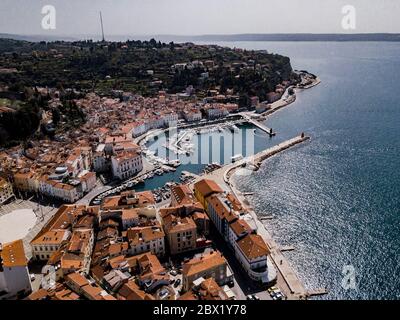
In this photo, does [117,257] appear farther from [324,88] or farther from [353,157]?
[324,88]

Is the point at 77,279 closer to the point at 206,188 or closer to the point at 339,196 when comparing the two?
the point at 206,188

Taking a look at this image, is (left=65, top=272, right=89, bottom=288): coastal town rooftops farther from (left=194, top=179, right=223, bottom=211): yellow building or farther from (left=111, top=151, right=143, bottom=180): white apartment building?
(left=111, top=151, right=143, bottom=180): white apartment building

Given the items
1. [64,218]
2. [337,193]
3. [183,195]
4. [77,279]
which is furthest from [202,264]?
[337,193]

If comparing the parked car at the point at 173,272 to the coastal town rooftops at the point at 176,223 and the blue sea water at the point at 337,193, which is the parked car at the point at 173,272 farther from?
the blue sea water at the point at 337,193

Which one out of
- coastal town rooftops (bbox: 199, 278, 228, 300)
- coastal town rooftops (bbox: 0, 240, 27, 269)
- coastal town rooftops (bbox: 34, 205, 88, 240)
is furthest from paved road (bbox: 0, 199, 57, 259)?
coastal town rooftops (bbox: 199, 278, 228, 300)

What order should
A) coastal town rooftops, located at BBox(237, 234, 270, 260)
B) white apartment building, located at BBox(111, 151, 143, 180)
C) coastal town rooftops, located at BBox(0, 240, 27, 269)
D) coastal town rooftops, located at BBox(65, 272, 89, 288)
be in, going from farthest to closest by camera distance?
white apartment building, located at BBox(111, 151, 143, 180), coastal town rooftops, located at BBox(237, 234, 270, 260), coastal town rooftops, located at BBox(0, 240, 27, 269), coastal town rooftops, located at BBox(65, 272, 89, 288)

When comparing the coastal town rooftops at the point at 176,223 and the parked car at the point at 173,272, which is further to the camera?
the coastal town rooftops at the point at 176,223

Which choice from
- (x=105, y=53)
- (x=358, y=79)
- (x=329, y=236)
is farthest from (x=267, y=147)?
(x=105, y=53)

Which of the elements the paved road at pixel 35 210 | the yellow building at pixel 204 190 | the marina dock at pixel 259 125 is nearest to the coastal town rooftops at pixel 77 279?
the paved road at pixel 35 210
